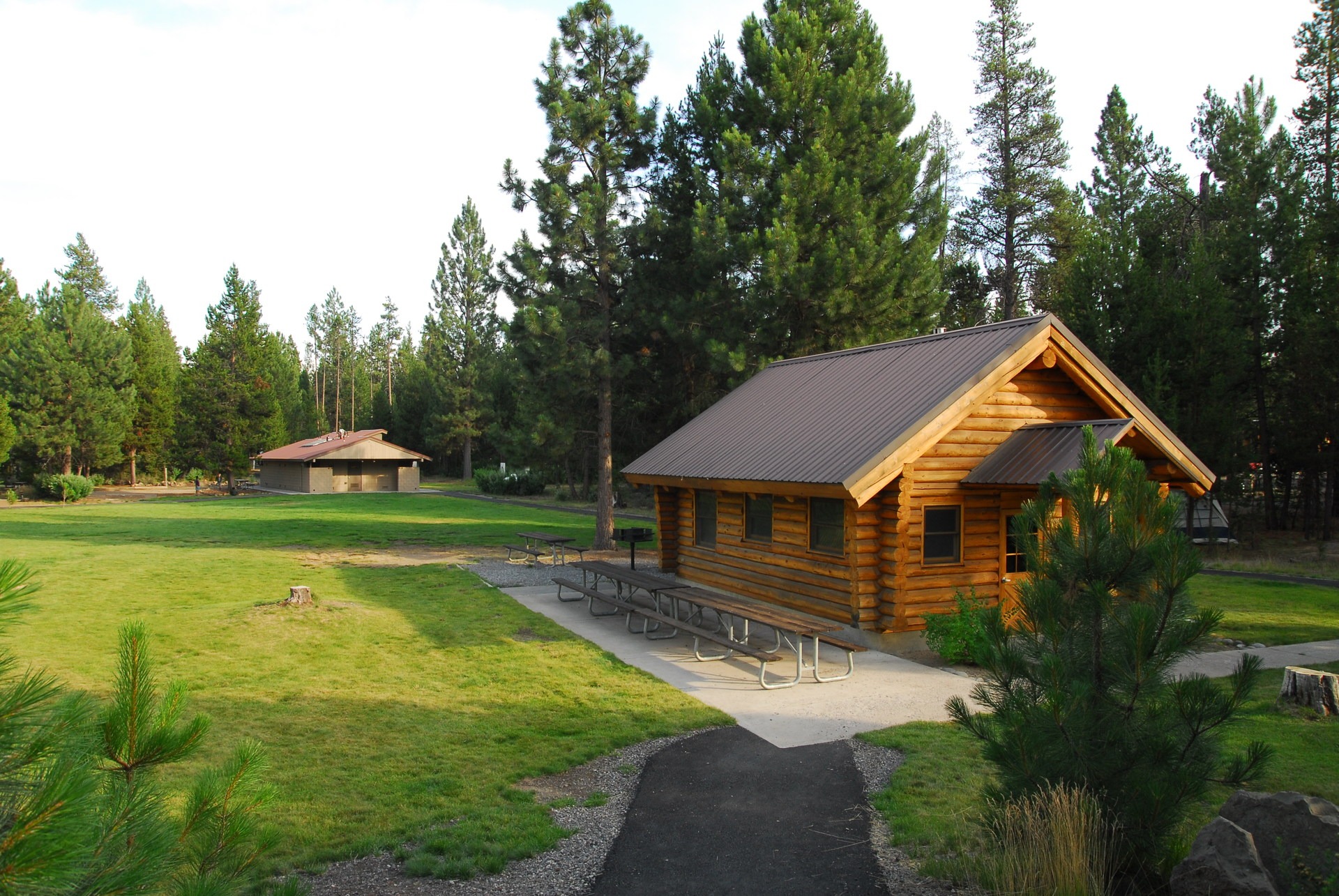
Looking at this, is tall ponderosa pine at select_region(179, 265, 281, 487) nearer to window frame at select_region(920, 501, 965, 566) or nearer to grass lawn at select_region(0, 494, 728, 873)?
grass lawn at select_region(0, 494, 728, 873)

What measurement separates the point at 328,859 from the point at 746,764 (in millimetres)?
3473

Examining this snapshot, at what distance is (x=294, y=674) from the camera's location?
10203 mm

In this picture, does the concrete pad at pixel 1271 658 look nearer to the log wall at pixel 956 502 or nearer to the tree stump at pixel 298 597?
the log wall at pixel 956 502

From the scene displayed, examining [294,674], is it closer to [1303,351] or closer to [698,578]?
[698,578]

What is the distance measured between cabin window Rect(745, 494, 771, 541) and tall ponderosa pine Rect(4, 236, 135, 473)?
49.1m

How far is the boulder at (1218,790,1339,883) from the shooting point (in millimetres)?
4293

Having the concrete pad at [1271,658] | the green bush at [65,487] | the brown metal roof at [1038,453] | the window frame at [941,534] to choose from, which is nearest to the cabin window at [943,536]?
the window frame at [941,534]

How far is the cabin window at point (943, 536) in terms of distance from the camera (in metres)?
11.6

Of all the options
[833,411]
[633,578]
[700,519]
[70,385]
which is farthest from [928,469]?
[70,385]

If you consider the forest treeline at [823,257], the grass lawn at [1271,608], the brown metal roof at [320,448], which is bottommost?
the grass lawn at [1271,608]

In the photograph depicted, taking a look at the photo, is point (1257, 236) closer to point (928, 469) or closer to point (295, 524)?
point (928, 469)

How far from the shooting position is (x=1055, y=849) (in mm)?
4438

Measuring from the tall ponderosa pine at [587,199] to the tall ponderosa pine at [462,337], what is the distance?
4007 cm

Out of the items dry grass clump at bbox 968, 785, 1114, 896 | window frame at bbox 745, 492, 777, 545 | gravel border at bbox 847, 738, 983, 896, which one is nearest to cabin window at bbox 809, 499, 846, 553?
window frame at bbox 745, 492, 777, 545
